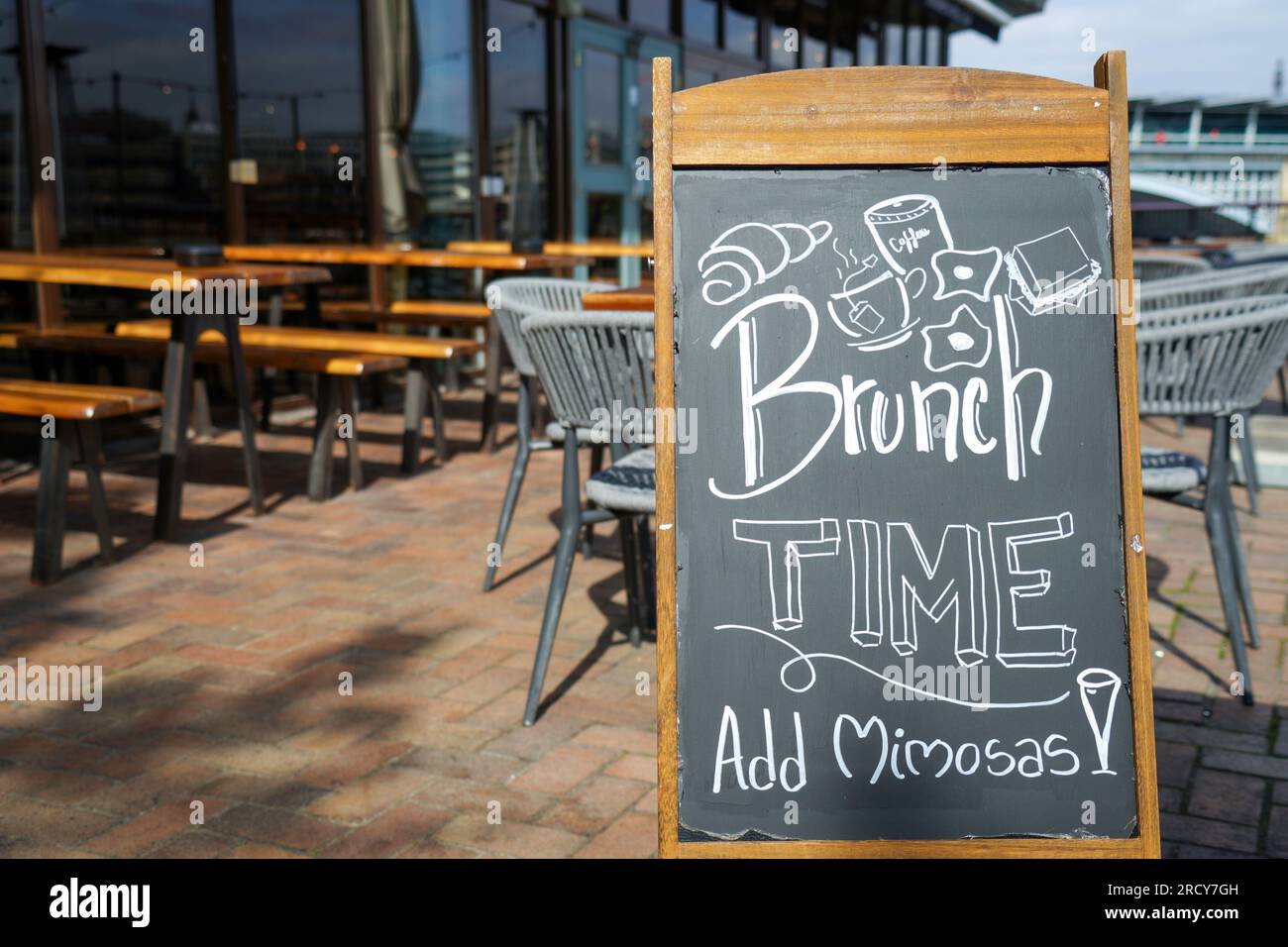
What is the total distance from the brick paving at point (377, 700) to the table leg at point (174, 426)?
120mm

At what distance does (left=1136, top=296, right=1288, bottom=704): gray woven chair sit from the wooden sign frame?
132 centimetres

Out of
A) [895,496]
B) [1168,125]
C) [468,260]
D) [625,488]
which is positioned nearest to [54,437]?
[625,488]

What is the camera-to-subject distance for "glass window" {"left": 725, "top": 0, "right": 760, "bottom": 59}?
12.3m

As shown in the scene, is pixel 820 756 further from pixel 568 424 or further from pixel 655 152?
pixel 568 424

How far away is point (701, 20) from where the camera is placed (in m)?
11.9

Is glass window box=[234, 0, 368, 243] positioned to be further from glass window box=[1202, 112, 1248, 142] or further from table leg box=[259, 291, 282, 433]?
glass window box=[1202, 112, 1248, 142]

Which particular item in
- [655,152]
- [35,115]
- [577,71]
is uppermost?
[577,71]

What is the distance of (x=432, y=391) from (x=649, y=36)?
5.84 meters

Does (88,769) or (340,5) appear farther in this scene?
(340,5)

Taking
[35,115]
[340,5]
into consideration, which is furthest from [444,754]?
[340,5]

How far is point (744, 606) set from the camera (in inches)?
75.3

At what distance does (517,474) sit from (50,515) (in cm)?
154

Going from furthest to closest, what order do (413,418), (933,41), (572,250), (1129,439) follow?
(933,41)
(572,250)
(413,418)
(1129,439)

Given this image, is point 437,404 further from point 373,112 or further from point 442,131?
point 442,131
